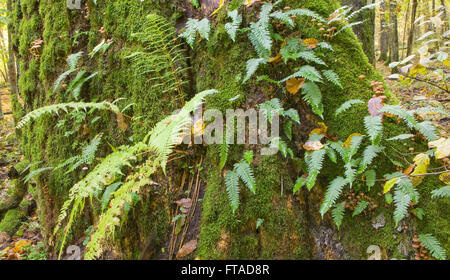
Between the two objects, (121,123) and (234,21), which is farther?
(121,123)

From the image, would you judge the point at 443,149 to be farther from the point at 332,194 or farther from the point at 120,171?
the point at 120,171

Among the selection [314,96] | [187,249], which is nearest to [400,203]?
[314,96]

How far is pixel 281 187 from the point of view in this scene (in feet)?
7.70

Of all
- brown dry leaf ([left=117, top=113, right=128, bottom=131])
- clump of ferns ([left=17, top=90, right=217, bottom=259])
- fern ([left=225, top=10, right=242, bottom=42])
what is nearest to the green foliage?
brown dry leaf ([left=117, top=113, right=128, bottom=131])

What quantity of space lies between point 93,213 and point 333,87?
3166mm

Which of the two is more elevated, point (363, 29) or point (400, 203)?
point (363, 29)

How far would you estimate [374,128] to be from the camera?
6.72ft

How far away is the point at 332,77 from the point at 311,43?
1.43 ft

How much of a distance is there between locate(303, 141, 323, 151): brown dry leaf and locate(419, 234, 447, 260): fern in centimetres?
99

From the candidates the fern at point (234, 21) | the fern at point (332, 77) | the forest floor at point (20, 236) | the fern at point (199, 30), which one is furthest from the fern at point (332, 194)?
the forest floor at point (20, 236)

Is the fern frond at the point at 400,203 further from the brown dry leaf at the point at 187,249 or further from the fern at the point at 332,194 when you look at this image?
the brown dry leaf at the point at 187,249

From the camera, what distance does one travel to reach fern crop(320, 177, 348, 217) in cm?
202

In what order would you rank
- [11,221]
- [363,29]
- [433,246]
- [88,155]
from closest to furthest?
[433,246], [88,155], [363,29], [11,221]
